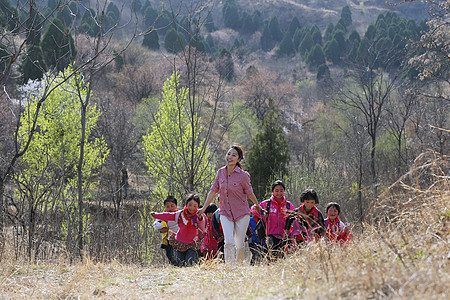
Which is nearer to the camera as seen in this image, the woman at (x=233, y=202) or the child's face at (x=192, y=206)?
the woman at (x=233, y=202)

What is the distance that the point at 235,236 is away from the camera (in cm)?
611

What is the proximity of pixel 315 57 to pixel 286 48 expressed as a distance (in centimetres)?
1212

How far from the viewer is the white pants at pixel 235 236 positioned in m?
5.94

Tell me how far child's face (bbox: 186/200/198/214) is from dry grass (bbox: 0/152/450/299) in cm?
147

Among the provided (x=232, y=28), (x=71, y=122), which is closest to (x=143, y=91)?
(x=71, y=122)

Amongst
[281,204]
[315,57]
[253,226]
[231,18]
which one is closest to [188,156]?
[253,226]

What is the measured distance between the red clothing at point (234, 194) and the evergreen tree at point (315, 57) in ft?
243

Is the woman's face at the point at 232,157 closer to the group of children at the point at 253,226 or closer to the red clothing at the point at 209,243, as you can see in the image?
the group of children at the point at 253,226

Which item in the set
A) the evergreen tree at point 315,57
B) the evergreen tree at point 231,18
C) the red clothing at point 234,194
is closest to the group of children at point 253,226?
the red clothing at point 234,194

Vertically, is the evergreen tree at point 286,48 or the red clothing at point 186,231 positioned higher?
the evergreen tree at point 286,48

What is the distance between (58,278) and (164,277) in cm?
119

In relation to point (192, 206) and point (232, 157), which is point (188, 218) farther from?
point (232, 157)

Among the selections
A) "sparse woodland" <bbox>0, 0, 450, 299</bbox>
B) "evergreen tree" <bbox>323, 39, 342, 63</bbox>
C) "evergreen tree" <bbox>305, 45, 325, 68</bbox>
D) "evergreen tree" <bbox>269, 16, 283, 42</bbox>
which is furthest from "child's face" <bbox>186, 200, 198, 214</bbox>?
"evergreen tree" <bbox>269, 16, 283, 42</bbox>

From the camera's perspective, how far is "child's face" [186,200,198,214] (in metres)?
6.36
